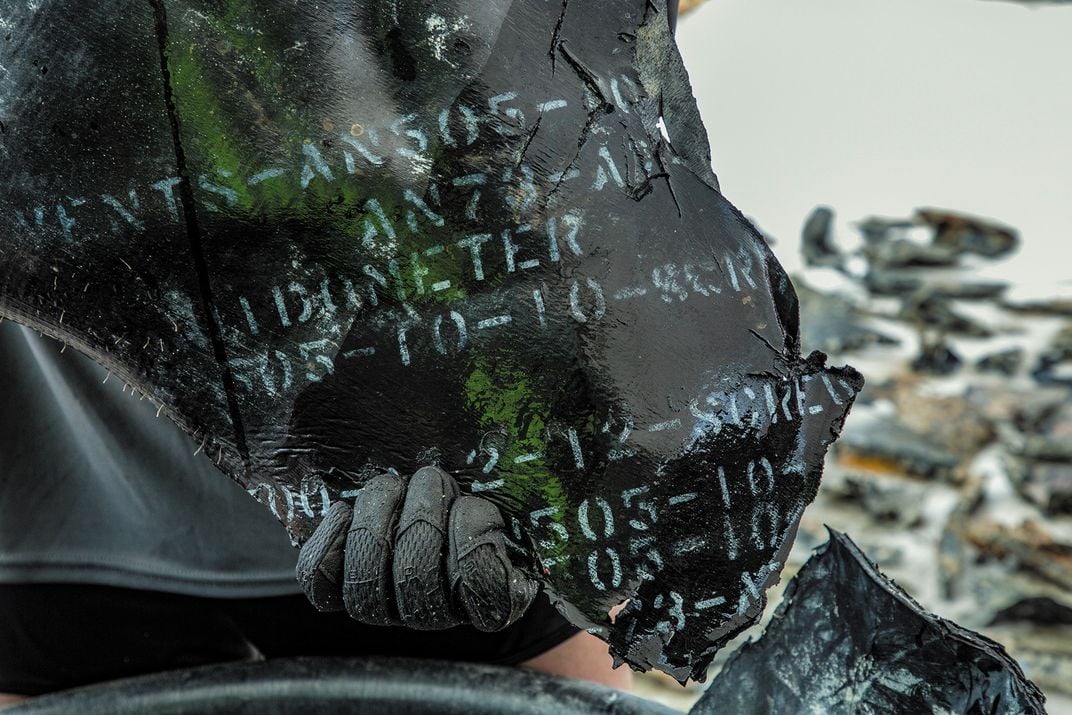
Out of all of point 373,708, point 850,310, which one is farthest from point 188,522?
point 850,310

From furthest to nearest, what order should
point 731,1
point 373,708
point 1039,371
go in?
point 731,1
point 1039,371
point 373,708

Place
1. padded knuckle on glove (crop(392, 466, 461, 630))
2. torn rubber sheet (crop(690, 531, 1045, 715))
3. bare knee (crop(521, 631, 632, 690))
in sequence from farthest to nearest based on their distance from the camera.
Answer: bare knee (crop(521, 631, 632, 690)) < torn rubber sheet (crop(690, 531, 1045, 715)) < padded knuckle on glove (crop(392, 466, 461, 630))

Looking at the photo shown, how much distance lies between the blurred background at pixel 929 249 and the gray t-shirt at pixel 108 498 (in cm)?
119

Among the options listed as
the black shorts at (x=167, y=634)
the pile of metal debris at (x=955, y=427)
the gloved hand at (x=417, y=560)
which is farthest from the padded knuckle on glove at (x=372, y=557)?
the pile of metal debris at (x=955, y=427)

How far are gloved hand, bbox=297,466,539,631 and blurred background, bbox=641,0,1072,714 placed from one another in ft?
5.11

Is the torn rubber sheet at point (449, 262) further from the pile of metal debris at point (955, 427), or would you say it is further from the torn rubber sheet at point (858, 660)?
the pile of metal debris at point (955, 427)

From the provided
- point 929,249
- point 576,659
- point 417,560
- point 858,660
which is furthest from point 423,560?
point 929,249

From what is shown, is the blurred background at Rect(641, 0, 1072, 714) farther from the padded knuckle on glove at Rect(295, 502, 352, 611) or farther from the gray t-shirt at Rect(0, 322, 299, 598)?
the padded knuckle on glove at Rect(295, 502, 352, 611)

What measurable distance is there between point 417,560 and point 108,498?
2.65 ft

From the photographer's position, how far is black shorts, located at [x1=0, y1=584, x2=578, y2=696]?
4.83 ft

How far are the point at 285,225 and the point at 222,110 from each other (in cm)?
11

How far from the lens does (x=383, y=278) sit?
916 mm

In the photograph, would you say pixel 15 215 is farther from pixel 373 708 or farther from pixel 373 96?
pixel 373 708

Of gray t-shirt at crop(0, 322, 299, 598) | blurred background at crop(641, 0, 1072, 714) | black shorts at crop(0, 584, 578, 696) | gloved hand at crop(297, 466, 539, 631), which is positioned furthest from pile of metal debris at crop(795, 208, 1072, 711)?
gloved hand at crop(297, 466, 539, 631)
